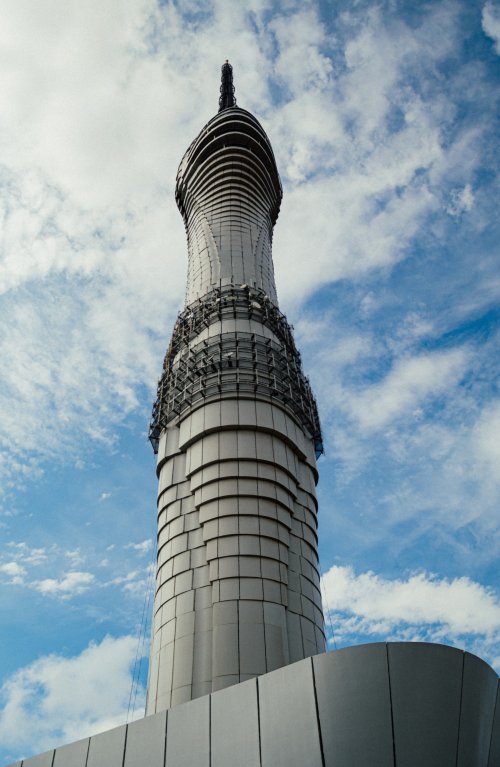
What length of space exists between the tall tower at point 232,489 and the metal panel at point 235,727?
749cm

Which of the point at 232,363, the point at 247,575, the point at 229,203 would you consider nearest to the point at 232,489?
the point at 247,575

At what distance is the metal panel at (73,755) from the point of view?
643 inches

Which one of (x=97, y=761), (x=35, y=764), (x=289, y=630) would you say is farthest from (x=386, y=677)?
(x=289, y=630)

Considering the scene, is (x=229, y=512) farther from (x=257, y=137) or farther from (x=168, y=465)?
(x=257, y=137)

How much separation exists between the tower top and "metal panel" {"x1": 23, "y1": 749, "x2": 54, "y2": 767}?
179ft

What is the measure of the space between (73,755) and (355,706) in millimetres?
7363

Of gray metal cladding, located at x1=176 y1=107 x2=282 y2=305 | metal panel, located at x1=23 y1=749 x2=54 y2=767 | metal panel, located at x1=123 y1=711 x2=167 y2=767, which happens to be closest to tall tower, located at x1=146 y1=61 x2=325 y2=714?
gray metal cladding, located at x1=176 y1=107 x2=282 y2=305

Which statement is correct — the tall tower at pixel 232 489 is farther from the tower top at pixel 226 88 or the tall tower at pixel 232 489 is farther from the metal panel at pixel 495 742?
the tower top at pixel 226 88

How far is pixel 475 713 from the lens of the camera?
14.3 metres

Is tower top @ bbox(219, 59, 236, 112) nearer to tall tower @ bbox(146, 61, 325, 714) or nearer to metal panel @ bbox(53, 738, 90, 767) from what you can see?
tall tower @ bbox(146, 61, 325, 714)

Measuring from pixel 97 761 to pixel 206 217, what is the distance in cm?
3434

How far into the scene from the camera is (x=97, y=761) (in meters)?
16.0

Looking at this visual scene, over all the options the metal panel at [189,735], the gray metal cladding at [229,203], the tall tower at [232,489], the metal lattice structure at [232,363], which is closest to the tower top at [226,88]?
the gray metal cladding at [229,203]

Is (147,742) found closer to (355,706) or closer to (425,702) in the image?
(355,706)
